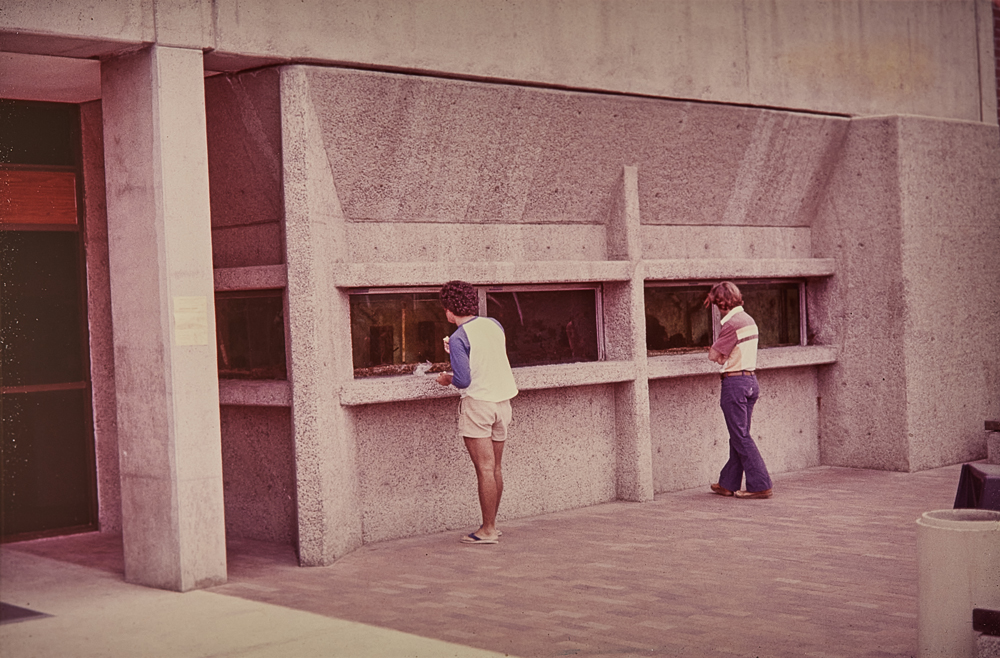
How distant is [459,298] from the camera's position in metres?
9.65

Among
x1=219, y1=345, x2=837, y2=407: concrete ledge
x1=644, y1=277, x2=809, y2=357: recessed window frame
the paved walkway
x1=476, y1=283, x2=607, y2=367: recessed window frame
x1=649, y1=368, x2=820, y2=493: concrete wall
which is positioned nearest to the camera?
the paved walkway

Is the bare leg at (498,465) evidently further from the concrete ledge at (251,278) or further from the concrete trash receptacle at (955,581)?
the concrete trash receptacle at (955,581)

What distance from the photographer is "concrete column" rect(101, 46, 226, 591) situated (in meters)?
8.49

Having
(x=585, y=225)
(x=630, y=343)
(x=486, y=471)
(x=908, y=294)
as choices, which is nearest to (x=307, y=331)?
(x=486, y=471)

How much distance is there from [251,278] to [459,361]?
182 centimetres

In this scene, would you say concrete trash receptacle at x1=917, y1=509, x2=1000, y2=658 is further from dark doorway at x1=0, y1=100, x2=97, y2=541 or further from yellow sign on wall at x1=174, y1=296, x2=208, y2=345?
dark doorway at x1=0, y1=100, x2=97, y2=541

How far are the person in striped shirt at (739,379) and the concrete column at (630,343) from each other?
72 cm

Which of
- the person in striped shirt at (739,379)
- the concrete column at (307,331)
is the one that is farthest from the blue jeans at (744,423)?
the concrete column at (307,331)

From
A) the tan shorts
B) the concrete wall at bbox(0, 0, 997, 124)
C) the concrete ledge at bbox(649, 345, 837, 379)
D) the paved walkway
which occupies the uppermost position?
the concrete wall at bbox(0, 0, 997, 124)

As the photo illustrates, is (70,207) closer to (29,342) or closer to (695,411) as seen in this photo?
(29,342)

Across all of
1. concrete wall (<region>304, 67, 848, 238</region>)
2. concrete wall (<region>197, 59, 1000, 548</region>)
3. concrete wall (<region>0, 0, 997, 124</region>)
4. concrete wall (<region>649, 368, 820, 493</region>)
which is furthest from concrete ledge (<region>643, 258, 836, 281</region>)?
concrete wall (<region>0, 0, 997, 124</region>)

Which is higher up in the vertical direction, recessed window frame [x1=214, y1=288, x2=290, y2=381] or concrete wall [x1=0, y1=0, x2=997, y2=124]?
concrete wall [x1=0, y1=0, x2=997, y2=124]

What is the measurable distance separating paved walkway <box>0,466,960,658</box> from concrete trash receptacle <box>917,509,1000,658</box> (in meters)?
0.53

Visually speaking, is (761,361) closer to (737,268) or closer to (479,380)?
(737,268)
